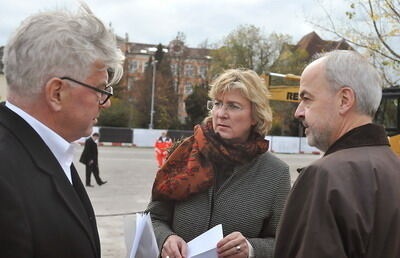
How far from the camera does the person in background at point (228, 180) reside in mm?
2492

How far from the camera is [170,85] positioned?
49.4m

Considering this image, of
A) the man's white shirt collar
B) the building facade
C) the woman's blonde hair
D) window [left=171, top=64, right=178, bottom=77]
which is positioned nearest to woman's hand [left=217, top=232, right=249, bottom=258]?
the woman's blonde hair

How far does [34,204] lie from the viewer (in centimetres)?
134

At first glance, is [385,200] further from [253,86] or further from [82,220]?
[253,86]

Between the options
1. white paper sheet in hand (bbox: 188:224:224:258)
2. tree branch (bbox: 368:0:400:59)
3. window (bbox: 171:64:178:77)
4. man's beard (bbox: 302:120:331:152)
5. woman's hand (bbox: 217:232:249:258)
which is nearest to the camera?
man's beard (bbox: 302:120:331:152)

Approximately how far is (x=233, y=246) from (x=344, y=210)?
905 mm

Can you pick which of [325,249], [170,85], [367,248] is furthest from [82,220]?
[170,85]

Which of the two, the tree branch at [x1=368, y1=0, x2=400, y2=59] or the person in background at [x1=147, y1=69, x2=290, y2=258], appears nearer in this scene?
the person in background at [x1=147, y1=69, x2=290, y2=258]

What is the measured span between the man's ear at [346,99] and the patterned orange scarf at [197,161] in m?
0.91

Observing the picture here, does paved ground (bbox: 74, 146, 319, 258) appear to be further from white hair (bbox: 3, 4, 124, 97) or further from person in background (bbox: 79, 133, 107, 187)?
white hair (bbox: 3, 4, 124, 97)

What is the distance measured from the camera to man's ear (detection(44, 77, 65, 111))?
1497 mm

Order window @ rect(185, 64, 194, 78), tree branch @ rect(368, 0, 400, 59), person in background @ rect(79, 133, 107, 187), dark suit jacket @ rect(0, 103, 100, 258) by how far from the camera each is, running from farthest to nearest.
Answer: window @ rect(185, 64, 194, 78) → person in background @ rect(79, 133, 107, 187) → tree branch @ rect(368, 0, 400, 59) → dark suit jacket @ rect(0, 103, 100, 258)

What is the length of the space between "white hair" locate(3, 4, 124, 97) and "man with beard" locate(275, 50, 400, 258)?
904mm

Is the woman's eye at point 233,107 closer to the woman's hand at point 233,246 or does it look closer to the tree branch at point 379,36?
the woman's hand at point 233,246
